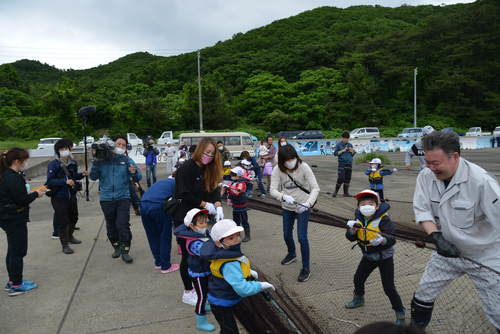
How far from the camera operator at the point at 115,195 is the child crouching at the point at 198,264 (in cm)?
199

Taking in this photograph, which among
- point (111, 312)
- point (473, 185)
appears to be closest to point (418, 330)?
point (473, 185)

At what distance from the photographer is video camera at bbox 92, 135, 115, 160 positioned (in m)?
4.69

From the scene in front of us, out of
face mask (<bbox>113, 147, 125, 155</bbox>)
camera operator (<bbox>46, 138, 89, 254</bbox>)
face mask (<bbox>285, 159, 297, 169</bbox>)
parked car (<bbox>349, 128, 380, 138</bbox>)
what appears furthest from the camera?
parked car (<bbox>349, 128, 380, 138</bbox>)

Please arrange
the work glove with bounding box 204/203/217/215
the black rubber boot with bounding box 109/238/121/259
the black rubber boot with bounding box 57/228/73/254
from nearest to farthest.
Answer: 1. the work glove with bounding box 204/203/217/215
2. the black rubber boot with bounding box 109/238/121/259
3. the black rubber boot with bounding box 57/228/73/254

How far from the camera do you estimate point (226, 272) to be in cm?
248

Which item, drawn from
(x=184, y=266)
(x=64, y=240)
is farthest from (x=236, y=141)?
(x=184, y=266)

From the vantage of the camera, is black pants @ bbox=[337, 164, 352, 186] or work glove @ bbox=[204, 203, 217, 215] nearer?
work glove @ bbox=[204, 203, 217, 215]

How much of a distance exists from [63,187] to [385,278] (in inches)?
190

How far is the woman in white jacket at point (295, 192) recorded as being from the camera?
162 inches

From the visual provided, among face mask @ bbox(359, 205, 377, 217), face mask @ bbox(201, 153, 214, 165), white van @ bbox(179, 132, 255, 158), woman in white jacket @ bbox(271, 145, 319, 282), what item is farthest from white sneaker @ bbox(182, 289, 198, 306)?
Answer: white van @ bbox(179, 132, 255, 158)

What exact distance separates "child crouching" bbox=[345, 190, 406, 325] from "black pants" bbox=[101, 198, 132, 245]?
3.24 m

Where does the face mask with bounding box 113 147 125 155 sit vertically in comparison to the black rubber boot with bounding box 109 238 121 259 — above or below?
above

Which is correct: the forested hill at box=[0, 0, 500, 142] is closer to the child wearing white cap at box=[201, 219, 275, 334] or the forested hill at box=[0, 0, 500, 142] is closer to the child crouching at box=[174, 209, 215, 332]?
the child crouching at box=[174, 209, 215, 332]

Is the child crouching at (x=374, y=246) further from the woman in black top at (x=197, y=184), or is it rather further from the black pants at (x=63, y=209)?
the black pants at (x=63, y=209)
